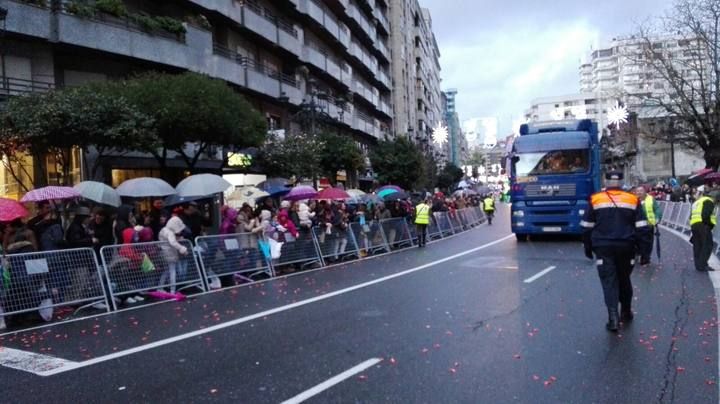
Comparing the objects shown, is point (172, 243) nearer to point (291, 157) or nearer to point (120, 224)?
point (120, 224)

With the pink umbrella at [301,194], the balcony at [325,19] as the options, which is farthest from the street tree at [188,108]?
the balcony at [325,19]

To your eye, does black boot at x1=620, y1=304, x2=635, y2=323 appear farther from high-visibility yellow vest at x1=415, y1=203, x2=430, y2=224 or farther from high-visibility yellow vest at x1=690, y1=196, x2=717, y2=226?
high-visibility yellow vest at x1=415, y1=203, x2=430, y2=224

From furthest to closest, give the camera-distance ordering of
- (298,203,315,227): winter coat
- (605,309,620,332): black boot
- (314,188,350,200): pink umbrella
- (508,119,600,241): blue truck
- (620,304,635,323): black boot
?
(314,188,350,200): pink umbrella → (508,119,600,241): blue truck → (298,203,315,227): winter coat → (620,304,635,323): black boot → (605,309,620,332): black boot

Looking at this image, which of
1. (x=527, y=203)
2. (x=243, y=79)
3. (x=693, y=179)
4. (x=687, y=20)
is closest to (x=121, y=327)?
(x=527, y=203)

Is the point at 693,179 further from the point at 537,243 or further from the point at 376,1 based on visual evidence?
the point at 376,1

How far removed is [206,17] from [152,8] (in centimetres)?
329

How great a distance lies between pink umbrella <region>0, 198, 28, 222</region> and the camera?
31.5 feet

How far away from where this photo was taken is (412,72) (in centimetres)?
7850

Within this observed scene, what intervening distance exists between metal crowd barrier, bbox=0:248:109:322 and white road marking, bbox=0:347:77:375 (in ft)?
5.91

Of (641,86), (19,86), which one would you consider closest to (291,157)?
(19,86)

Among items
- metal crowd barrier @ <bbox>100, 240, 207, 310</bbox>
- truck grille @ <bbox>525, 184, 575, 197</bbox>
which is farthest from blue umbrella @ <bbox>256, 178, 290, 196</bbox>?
metal crowd barrier @ <bbox>100, 240, 207, 310</bbox>

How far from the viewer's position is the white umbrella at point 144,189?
14.3 meters

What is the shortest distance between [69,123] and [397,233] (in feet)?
33.5

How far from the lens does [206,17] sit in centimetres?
2761
